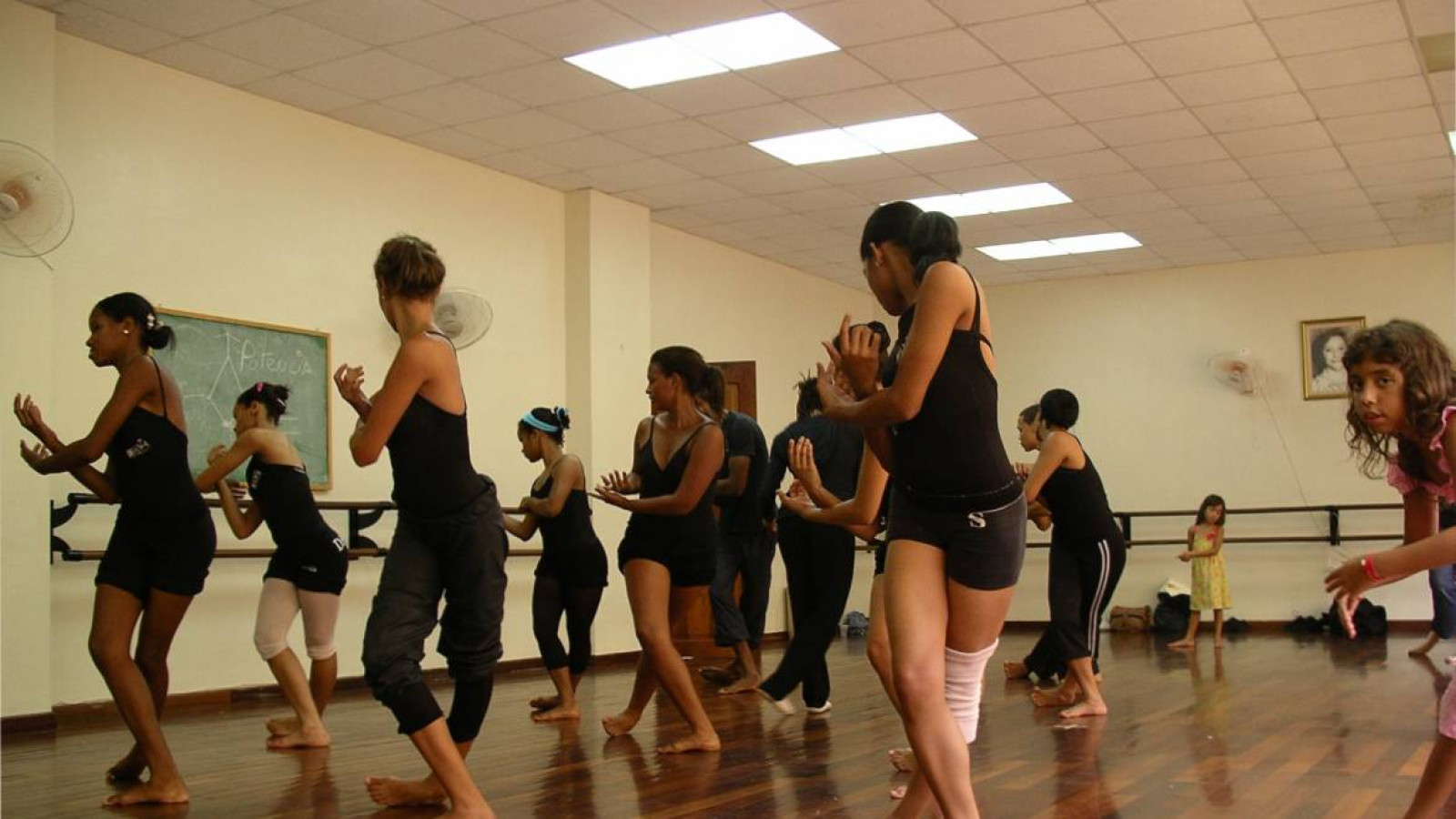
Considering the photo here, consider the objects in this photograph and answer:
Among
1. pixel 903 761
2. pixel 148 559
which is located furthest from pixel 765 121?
pixel 148 559

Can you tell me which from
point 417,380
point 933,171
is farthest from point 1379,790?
point 933,171

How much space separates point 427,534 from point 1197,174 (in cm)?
771

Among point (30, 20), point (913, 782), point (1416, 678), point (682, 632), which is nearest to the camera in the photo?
point (913, 782)

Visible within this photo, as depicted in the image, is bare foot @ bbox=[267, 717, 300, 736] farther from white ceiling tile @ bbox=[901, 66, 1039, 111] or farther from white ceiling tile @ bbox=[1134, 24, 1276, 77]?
white ceiling tile @ bbox=[1134, 24, 1276, 77]

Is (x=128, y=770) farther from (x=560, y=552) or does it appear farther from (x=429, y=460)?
(x=560, y=552)

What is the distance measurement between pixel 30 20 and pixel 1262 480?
34.1 feet

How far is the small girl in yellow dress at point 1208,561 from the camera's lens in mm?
10742

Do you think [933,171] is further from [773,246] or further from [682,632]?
[682,632]

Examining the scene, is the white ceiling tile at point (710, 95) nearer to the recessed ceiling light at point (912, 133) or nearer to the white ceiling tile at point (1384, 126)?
the recessed ceiling light at point (912, 133)

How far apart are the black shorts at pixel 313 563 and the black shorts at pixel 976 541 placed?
293 cm

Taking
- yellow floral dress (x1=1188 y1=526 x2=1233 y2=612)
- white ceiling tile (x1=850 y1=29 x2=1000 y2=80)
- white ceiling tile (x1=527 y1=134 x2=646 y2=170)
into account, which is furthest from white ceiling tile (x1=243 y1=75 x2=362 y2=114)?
yellow floral dress (x1=1188 y1=526 x2=1233 y2=612)

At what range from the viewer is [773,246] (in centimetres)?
1177

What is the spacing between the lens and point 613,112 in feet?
26.1

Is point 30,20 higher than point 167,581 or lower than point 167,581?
higher
